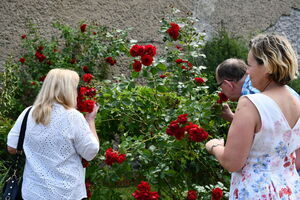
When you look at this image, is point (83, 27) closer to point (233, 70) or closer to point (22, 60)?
point (22, 60)

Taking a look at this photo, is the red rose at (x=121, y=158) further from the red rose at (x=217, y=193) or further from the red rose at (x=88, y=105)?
the red rose at (x=217, y=193)

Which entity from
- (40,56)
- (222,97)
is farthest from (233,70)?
(40,56)

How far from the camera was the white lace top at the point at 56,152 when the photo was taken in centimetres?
248

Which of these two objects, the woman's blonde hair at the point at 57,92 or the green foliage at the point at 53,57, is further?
the green foliage at the point at 53,57

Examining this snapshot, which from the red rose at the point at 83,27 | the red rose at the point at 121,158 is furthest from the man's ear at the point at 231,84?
the red rose at the point at 83,27

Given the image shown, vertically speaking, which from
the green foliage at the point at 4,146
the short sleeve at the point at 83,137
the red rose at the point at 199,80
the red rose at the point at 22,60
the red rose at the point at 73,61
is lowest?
the green foliage at the point at 4,146

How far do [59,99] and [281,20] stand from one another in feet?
16.9

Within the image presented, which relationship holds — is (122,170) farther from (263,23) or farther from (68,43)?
(263,23)

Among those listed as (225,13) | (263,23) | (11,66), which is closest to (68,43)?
(11,66)

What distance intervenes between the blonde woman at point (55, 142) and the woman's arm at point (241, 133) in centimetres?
91

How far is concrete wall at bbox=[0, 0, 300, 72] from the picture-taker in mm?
4879

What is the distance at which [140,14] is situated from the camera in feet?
18.3

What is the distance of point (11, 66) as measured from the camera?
184 inches

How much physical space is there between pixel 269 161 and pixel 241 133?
25 centimetres
